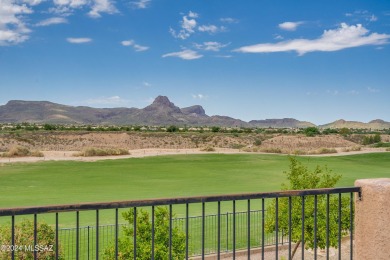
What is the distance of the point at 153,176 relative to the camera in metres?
43.1

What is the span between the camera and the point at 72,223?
858 inches

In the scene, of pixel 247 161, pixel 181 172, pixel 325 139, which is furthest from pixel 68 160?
pixel 325 139

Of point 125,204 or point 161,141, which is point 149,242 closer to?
point 125,204

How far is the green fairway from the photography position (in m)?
31.0

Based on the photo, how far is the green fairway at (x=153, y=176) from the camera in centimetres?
3100

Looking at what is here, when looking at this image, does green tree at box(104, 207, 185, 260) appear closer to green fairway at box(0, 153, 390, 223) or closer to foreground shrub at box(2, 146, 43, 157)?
green fairway at box(0, 153, 390, 223)

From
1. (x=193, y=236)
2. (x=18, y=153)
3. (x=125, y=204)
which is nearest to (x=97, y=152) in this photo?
(x=18, y=153)

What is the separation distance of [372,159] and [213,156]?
1974cm

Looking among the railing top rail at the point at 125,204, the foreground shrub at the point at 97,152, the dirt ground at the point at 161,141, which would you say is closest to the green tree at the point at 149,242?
the railing top rail at the point at 125,204

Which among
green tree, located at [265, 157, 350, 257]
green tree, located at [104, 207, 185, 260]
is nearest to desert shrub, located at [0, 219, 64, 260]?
green tree, located at [104, 207, 185, 260]

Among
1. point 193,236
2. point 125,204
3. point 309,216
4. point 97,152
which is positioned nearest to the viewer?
point 125,204

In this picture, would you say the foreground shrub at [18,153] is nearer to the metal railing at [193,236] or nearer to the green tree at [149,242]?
the metal railing at [193,236]

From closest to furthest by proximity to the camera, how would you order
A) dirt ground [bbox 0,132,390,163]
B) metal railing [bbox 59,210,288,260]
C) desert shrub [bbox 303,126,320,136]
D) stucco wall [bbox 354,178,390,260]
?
stucco wall [bbox 354,178,390,260] → metal railing [bbox 59,210,288,260] → dirt ground [bbox 0,132,390,163] → desert shrub [bbox 303,126,320,136]

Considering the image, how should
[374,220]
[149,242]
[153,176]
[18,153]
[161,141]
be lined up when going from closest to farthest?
1. [374,220]
2. [149,242]
3. [153,176]
4. [18,153]
5. [161,141]
